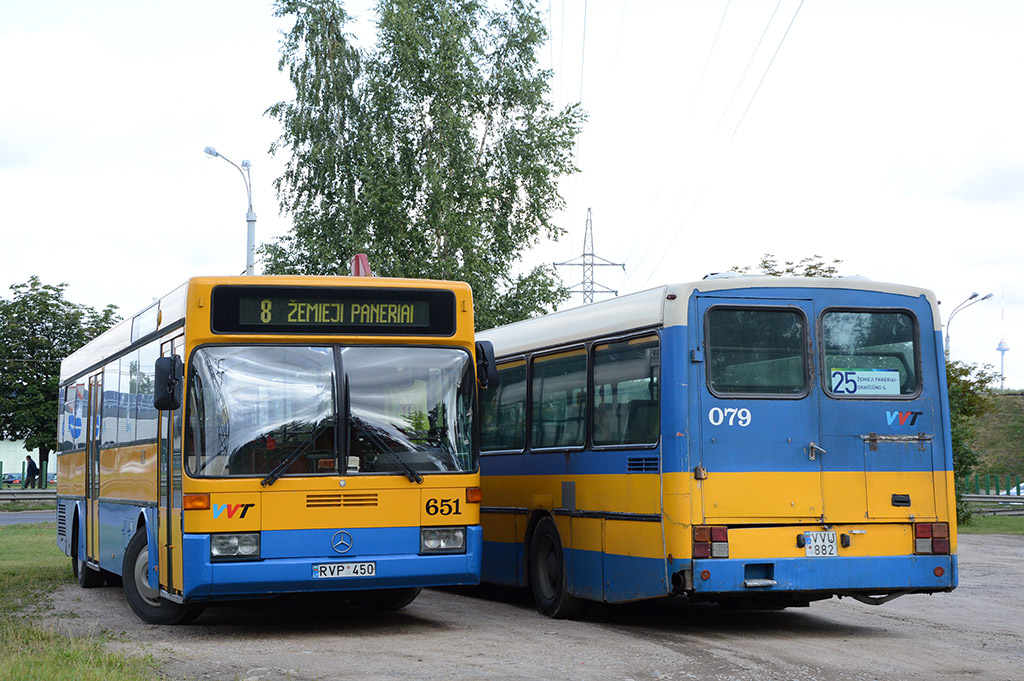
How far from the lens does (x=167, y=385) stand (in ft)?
37.4

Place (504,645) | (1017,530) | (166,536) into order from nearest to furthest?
(504,645) < (166,536) < (1017,530)

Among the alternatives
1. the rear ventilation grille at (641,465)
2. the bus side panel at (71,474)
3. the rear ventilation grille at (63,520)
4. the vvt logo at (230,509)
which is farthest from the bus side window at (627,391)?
the rear ventilation grille at (63,520)

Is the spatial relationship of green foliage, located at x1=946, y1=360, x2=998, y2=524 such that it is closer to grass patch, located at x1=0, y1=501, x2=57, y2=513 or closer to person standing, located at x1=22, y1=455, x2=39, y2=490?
grass patch, located at x1=0, y1=501, x2=57, y2=513

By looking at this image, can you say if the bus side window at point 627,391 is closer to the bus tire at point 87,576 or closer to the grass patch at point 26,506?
the bus tire at point 87,576

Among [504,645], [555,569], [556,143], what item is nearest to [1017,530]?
[556,143]

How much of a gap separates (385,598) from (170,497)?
9.14 feet

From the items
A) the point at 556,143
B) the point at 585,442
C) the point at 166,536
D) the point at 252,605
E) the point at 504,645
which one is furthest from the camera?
the point at 556,143

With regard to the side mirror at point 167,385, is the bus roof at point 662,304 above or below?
above

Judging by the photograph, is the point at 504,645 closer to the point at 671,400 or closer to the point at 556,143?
the point at 671,400

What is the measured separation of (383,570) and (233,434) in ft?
5.60

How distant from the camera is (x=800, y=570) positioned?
11547mm

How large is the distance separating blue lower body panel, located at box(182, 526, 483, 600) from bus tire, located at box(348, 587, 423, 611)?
4.76 ft

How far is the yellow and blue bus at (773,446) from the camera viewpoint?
11445 mm

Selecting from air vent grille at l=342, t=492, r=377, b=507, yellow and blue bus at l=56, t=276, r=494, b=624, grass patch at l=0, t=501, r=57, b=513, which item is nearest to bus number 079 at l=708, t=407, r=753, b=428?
yellow and blue bus at l=56, t=276, r=494, b=624
